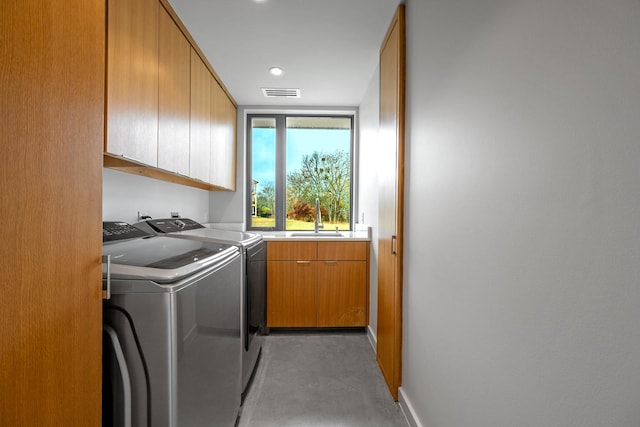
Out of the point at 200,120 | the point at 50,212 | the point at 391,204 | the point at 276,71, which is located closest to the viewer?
the point at 50,212

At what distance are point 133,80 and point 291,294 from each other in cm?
214

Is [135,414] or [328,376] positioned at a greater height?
[135,414]

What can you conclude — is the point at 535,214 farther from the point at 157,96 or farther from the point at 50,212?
the point at 157,96

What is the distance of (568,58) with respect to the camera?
0.69m

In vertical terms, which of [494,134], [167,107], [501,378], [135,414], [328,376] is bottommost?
[328,376]

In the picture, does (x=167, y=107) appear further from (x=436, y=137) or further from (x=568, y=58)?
(x=568, y=58)

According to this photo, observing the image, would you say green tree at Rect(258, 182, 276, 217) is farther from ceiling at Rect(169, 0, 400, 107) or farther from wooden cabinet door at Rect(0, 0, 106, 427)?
wooden cabinet door at Rect(0, 0, 106, 427)

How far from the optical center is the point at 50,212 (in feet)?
2.18

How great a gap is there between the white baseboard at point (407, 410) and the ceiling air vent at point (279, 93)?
2700mm

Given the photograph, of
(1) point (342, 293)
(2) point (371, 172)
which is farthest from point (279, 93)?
(1) point (342, 293)

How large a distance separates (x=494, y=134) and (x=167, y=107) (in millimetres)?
Answer: 1710

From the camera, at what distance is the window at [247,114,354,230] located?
12.2 feet

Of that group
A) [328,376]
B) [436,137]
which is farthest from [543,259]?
[328,376]

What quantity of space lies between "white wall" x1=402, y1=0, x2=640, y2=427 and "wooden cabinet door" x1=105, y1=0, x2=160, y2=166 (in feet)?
4.56
